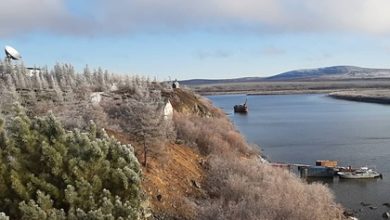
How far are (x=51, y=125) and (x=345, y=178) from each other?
3849cm

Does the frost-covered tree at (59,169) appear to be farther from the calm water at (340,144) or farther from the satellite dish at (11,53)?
the satellite dish at (11,53)

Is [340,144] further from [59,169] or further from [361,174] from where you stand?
[59,169]

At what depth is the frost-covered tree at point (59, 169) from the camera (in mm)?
12742

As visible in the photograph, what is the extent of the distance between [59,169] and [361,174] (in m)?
37.9

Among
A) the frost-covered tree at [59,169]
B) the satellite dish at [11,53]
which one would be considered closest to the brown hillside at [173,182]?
the frost-covered tree at [59,169]

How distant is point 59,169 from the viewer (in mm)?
13078

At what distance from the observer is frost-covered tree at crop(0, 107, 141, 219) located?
12.7 meters

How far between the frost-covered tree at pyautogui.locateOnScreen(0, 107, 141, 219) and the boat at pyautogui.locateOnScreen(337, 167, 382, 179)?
36.4 meters

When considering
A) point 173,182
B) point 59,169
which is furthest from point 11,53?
point 59,169

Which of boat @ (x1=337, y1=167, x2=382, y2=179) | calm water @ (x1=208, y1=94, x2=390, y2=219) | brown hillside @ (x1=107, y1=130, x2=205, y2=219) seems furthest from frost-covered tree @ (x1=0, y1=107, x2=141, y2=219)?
boat @ (x1=337, y1=167, x2=382, y2=179)

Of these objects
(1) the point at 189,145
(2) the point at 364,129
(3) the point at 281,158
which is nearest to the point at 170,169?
(1) the point at 189,145

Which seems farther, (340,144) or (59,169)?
(340,144)

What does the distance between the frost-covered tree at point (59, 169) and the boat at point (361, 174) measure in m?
36.4

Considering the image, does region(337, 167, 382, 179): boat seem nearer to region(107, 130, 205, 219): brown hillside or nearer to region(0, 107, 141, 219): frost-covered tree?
region(107, 130, 205, 219): brown hillside
